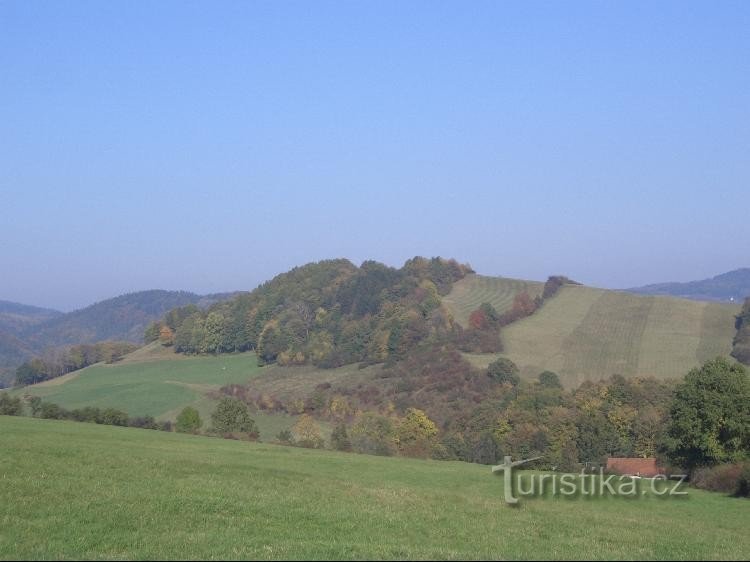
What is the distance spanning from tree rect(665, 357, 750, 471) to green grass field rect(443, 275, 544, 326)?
72332mm

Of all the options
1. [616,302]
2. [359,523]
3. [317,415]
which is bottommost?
[317,415]

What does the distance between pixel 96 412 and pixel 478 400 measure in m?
45.0

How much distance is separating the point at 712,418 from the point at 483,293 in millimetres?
89508

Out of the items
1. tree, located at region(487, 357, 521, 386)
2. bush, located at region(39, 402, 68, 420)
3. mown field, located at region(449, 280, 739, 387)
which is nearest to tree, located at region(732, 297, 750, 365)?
mown field, located at region(449, 280, 739, 387)

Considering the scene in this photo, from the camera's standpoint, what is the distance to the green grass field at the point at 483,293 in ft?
390

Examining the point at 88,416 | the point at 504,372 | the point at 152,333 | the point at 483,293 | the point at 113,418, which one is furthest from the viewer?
the point at 152,333

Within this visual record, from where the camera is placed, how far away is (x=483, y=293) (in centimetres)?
12812

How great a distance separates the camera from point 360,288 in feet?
434

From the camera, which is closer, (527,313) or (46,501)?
(46,501)

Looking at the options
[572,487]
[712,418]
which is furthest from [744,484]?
[572,487]

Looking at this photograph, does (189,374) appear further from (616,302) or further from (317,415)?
(616,302)

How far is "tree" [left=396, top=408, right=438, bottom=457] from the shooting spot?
254ft

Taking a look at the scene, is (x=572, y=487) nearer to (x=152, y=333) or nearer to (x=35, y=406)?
(x=35, y=406)

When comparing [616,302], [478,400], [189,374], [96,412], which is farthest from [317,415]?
[616,302]
